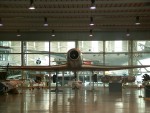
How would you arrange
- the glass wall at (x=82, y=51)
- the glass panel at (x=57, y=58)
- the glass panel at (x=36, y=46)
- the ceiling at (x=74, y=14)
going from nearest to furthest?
the ceiling at (x=74, y=14), the glass wall at (x=82, y=51), the glass panel at (x=57, y=58), the glass panel at (x=36, y=46)

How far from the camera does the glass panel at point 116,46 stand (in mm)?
29297

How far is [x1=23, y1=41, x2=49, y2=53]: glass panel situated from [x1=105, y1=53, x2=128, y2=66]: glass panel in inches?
244

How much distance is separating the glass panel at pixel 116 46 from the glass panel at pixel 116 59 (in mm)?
509

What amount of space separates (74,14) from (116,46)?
1023 centimetres

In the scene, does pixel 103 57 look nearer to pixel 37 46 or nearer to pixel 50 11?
pixel 37 46

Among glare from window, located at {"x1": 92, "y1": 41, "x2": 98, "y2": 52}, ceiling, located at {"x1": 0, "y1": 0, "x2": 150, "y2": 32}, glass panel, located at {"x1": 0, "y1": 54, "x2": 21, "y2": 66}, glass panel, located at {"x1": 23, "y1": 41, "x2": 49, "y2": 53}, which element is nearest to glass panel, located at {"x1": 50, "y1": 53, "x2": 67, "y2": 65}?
glass panel, located at {"x1": 23, "y1": 41, "x2": 49, "y2": 53}

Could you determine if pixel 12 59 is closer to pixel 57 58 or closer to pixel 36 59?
pixel 36 59

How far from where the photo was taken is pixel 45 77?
29562 mm

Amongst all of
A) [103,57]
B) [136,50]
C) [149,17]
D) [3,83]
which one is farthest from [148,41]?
[3,83]

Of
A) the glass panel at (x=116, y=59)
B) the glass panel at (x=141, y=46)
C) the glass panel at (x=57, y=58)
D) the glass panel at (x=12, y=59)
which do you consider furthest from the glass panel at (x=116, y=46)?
the glass panel at (x=12, y=59)

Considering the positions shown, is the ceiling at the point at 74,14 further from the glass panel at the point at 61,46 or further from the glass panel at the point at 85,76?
the glass panel at the point at 85,76

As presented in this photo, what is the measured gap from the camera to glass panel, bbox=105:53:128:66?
2933 centimetres

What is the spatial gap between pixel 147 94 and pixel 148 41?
45.6 feet

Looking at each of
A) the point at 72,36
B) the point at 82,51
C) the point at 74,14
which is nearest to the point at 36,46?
the point at 72,36
